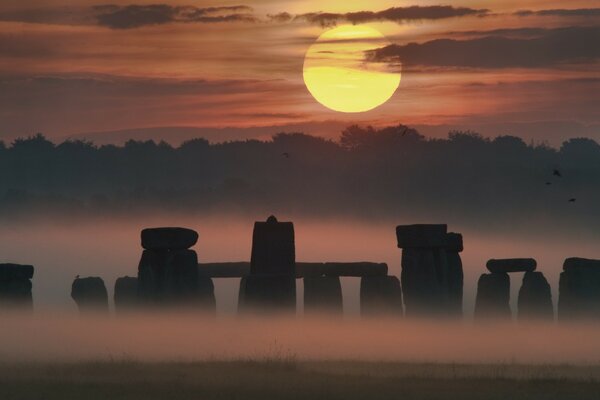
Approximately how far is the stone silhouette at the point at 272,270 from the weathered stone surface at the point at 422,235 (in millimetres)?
2817

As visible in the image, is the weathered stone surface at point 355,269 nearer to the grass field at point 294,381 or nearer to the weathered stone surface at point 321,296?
the weathered stone surface at point 321,296

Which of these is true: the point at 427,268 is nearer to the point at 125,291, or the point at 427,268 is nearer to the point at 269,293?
the point at 269,293

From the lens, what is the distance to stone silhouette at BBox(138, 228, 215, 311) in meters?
42.8

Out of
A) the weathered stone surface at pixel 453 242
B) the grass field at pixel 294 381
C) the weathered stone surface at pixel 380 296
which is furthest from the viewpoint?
the weathered stone surface at pixel 380 296

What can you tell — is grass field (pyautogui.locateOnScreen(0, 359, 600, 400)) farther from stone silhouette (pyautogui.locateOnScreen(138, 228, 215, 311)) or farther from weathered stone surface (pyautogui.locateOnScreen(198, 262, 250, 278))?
weathered stone surface (pyautogui.locateOnScreen(198, 262, 250, 278))

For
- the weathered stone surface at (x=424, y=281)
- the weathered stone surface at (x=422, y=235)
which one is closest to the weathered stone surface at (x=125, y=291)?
the weathered stone surface at (x=424, y=281)

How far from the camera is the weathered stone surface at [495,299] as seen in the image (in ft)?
151

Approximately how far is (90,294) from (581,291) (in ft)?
42.3

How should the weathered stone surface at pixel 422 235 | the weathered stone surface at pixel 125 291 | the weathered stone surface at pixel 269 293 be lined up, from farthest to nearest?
the weathered stone surface at pixel 125 291, the weathered stone surface at pixel 422 235, the weathered stone surface at pixel 269 293

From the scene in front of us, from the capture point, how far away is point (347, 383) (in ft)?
102

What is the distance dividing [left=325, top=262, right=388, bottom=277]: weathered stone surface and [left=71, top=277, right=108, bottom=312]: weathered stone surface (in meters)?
6.10

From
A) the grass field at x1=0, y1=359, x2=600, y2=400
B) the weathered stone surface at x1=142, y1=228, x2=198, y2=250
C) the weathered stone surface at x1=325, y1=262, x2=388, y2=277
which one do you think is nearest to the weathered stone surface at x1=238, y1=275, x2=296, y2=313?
the weathered stone surface at x1=142, y1=228, x2=198, y2=250

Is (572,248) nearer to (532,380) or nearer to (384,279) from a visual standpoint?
(384,279)

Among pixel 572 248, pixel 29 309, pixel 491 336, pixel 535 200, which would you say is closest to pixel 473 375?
pixel 491 336
